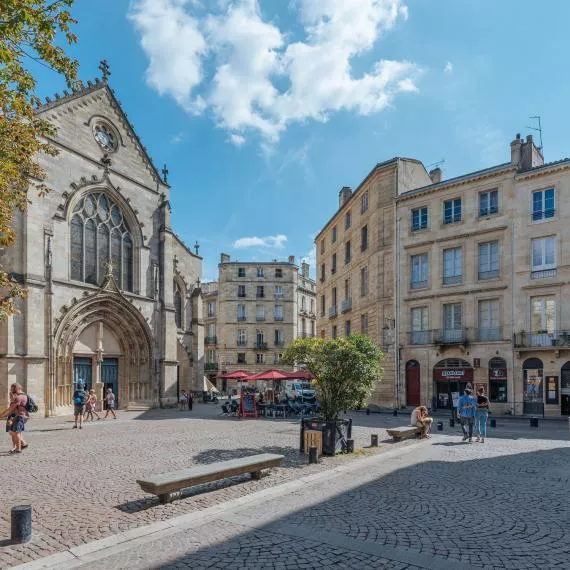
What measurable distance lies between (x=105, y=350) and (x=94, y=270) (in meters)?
4.25

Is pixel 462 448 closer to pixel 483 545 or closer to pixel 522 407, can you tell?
pixel 483 545

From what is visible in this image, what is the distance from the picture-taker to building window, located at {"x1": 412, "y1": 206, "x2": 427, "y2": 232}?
28344 millimetres

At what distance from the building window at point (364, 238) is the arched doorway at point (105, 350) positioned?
14146 millimetres

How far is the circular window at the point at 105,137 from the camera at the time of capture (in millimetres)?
26156

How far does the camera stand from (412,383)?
91.7 feet

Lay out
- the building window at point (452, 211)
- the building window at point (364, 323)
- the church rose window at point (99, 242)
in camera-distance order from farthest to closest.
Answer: the building window at point (364, 323) < the building window at point (452, 211) < the church rose window at point (99, 242)

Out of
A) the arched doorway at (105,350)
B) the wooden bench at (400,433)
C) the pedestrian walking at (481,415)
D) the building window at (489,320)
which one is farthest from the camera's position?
the building window at (489,320)

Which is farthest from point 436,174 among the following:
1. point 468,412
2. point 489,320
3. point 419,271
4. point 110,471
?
point 110,471

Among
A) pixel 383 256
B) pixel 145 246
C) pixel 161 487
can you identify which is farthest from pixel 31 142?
pixel 383 256

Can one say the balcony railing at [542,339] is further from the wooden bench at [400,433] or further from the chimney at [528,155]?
the wooden bench at [400,433]

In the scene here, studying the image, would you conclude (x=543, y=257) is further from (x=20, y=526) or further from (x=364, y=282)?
(x=20, y=526)

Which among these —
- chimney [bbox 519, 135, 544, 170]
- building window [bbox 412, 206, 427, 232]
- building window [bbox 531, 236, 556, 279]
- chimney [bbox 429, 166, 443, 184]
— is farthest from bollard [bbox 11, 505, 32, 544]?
chimney [bbox 429, 166, 443, 184]

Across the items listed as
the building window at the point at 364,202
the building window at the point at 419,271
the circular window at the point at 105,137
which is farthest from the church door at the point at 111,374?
the building window at the point at 364,202

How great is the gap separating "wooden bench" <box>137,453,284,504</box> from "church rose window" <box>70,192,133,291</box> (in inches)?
728
